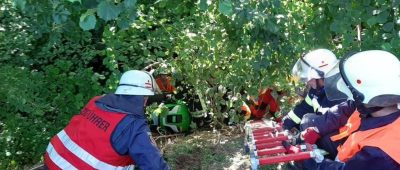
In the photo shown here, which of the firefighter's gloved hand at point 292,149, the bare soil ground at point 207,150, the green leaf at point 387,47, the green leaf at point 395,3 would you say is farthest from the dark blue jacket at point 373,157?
the bare soil ground at point 207,150

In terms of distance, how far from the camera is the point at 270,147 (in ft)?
11.6

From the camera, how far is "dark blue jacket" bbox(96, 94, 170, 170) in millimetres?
3141

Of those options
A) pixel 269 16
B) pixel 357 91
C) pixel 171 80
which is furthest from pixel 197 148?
pixel 357 91

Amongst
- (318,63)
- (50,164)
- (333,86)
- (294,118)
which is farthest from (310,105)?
(50,164)

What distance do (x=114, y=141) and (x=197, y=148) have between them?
2.69 m

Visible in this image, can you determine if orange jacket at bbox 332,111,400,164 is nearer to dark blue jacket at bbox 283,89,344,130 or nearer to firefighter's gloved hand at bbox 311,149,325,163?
firefighter's gloved hand at bbox 311,149,325,163

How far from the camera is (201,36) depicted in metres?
5.05

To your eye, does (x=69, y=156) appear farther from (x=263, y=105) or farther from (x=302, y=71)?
(x=263, y=105)

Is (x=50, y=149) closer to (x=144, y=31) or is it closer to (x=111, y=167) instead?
(x=111, y=167)

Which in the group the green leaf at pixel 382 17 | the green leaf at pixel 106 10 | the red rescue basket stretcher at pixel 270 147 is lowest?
the red rescue basket stretcher at pixel 270 147

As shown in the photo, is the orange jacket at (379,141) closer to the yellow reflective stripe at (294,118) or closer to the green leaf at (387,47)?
the green leaf at (387,47)

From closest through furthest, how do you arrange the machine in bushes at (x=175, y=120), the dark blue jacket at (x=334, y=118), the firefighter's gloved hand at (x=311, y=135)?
the dark blue jacket at (x=334, y=118), the firefighter's gloved hand at (x=311, y=135), the machine in bushes at (x=175, y=120)

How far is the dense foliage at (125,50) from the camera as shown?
420cm

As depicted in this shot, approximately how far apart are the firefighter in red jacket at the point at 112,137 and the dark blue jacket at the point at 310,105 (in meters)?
1.41
